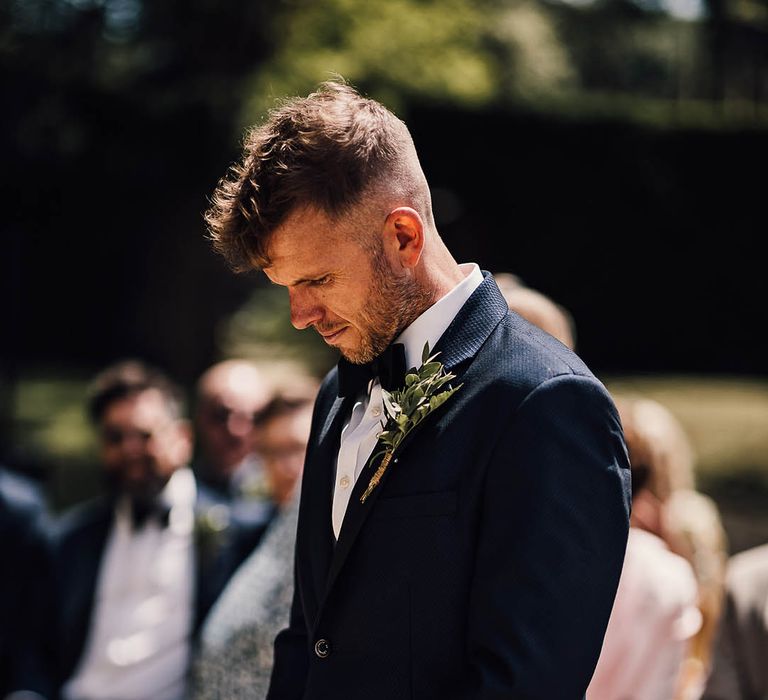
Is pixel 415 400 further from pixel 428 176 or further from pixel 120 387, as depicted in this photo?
pixel 428 176

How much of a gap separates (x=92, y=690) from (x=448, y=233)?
11.7m

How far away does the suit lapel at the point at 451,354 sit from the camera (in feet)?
5.72

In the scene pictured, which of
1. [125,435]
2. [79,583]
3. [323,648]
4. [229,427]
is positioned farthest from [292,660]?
[229,427]

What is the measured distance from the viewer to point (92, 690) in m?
4.13


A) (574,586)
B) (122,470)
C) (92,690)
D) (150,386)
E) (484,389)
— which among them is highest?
(484,389)

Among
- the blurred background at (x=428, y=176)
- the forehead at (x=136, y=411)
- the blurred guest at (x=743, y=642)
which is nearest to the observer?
the blurred guest at (x=743, y=642)

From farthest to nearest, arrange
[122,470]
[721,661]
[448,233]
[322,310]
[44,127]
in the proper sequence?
[448,233], [44,127], [122,470], [721,661], [322,310]

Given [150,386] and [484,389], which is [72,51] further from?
[484,389]

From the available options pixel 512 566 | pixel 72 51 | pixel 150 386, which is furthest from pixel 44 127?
pixel 512 566

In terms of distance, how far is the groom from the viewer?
1583 millimetres

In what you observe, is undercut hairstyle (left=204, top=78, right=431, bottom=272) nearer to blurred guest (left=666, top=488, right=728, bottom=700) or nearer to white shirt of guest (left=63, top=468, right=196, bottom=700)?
blurred guest (left=666, top=488, right=728, bottom=700)

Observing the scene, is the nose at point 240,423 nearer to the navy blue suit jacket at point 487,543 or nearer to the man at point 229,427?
the man at point 229,427

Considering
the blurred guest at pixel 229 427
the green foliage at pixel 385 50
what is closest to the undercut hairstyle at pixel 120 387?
the blurred guest at pixel 229 427

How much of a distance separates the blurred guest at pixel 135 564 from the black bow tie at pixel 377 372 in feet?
7.40
